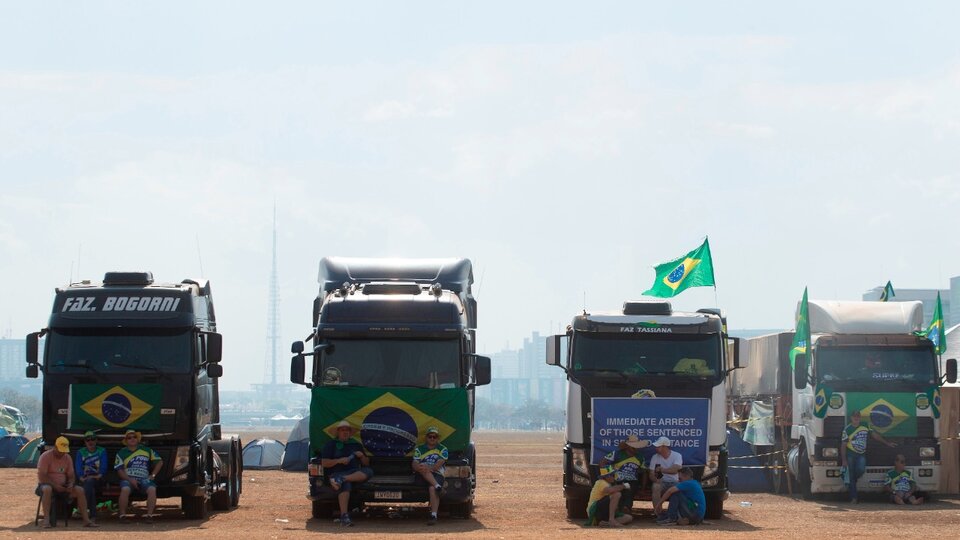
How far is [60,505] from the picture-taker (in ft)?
74.0

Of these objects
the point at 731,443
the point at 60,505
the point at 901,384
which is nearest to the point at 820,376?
the point at 901,384

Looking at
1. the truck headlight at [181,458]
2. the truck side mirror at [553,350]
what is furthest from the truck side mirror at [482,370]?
the truck headlight at [181,458]

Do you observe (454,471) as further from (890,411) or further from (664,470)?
(890,411)

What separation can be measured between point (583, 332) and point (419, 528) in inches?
154

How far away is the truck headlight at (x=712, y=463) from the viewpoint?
76.6ft

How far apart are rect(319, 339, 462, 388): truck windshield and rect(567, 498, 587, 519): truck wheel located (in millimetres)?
3207

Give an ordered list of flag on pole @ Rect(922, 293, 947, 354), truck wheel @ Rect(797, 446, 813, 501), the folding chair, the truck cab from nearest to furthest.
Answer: the folding chair < the truck cab < flag on pole @ Rect(922, 293, 947, 354) < truck wheel @ Rect(797, 446, 813, 501)

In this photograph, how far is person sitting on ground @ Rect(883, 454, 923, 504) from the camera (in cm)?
2716

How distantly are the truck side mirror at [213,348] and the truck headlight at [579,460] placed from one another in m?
5.67

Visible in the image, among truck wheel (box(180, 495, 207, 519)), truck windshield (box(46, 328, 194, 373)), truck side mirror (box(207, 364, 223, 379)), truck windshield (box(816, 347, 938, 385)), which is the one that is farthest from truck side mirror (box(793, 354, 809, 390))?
truck windshield (box(46, 328, 194, 373))

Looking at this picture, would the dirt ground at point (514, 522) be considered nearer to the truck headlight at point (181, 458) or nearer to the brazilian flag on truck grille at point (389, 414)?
the truck headlight at point (181, 458)

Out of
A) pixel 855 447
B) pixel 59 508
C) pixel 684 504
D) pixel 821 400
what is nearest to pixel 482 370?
pixel 684 504

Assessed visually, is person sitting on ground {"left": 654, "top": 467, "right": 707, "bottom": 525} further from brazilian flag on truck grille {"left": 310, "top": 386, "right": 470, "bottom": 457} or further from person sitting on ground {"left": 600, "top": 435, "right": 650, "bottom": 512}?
brazilian flag on truck grille {"left": 310, "top": 386, "right": 470, "bottom": 457}

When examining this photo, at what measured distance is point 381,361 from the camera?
74.0ft
